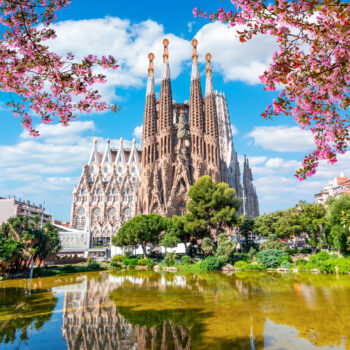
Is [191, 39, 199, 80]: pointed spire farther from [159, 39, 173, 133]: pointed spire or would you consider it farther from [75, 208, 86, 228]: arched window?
[75, 208, 86, 228]: arched window

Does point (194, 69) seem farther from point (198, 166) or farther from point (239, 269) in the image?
point (239, 269)

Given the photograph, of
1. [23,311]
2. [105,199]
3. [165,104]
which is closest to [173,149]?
[165,104]

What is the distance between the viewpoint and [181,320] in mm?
8156

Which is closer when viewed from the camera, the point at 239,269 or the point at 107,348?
the point at 107,348

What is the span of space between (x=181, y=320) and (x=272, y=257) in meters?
17.9

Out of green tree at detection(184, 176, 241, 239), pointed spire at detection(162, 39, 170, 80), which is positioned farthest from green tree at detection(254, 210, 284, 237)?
pointed spire at detection(162, 39, 170, 80)

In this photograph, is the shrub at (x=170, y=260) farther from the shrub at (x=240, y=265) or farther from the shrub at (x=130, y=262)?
the shrub at (x=240, y=265)

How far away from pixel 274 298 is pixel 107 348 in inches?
292

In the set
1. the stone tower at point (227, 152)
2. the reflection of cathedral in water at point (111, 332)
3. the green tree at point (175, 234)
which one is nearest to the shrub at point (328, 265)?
the green tree at point (175, 234)

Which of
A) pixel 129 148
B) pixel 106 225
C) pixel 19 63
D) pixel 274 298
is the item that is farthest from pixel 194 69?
pixel 19 63

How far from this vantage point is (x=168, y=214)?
43312mm

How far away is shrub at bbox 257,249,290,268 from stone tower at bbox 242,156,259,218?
3474 cm

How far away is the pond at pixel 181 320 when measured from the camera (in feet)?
21.0

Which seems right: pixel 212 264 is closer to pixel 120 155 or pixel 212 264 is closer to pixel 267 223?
pixel 267 223
